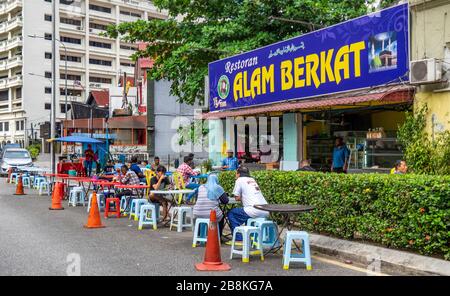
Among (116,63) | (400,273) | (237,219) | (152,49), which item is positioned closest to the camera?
(400,273)

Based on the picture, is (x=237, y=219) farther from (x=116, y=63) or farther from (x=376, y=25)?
(x=116, y=63)

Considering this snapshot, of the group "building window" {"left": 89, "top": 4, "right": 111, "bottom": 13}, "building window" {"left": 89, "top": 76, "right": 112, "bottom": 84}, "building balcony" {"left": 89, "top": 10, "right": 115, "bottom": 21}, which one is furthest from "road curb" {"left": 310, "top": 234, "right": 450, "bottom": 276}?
"building window" {"left": 89, "top": 4, "right": 111, "bottom": 13}

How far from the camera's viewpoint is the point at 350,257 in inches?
327

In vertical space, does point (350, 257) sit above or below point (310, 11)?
below

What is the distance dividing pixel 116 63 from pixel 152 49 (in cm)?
5826

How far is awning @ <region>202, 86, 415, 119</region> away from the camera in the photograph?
11.5m

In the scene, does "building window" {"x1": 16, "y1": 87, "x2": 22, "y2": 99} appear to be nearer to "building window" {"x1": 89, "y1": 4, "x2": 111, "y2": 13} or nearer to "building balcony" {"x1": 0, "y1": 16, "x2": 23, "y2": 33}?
"building balcony" {"x1": 0, "y1": 16, "x2": 23, "y2": 33}

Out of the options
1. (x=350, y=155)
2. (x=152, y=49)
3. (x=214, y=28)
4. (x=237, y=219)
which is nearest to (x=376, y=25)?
(x=350, y=155)

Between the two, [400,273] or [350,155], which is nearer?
[400,273]

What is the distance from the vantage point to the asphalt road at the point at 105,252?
749 cm

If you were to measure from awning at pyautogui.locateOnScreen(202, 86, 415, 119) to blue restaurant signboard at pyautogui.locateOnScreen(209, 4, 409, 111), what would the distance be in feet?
0.71

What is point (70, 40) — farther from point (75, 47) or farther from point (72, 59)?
point (72, 59)

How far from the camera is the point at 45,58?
235ft

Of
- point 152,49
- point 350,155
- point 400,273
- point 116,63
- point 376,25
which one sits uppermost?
point 116,63
